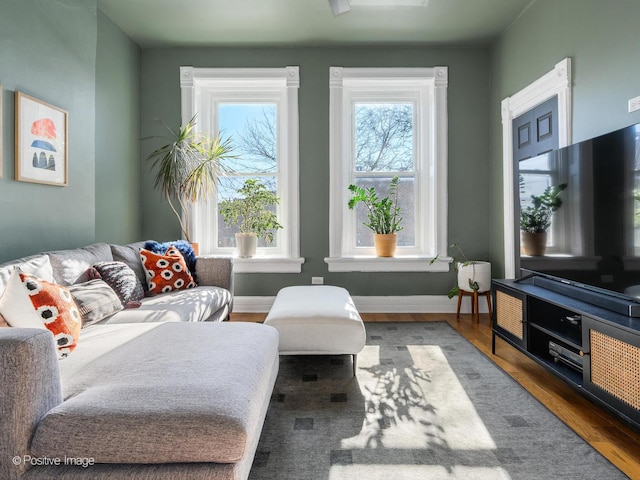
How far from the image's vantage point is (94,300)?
2.10 meters

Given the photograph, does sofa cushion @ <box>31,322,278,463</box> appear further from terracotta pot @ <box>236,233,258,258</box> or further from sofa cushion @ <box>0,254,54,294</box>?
terracotta pot @ <box>236,233,258,258</box>

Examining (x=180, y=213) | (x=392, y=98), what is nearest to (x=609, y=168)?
(x=392, y=98)

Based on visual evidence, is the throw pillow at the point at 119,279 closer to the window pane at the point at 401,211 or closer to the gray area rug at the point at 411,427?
the gray area rug at the point at 411,427

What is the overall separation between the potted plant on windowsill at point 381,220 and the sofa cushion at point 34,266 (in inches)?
104

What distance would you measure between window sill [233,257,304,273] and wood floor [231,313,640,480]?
178 centimetres

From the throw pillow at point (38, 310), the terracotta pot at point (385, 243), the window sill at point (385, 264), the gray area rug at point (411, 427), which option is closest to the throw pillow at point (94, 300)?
the throw pillow at point (38, 310)

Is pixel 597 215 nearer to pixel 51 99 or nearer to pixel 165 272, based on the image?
pixel 165 272

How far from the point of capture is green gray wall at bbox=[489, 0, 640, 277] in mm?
2275

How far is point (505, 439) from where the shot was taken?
1772mm

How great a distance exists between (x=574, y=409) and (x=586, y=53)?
87.8 inches

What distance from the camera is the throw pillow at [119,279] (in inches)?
95.7

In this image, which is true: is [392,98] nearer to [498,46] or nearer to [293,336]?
[498,46]

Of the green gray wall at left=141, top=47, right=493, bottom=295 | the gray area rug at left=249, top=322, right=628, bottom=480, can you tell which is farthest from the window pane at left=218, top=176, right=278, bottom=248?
the gray area rug at left=249, top=322, right=628, bottom=480

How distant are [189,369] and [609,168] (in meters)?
2.19
